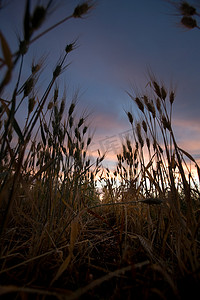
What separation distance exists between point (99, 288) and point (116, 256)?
350 mm

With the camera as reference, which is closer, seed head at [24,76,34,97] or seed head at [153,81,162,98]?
seed head at [24,76,34,97]

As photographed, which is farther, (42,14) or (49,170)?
(49,170)

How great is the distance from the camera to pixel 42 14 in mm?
612

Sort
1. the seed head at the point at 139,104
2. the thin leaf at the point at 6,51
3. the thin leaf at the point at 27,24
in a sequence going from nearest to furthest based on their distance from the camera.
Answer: the thin leaf at the point at 6,51 → the thin leaf at the point at 27,24 → the seed head at the point at 139,104

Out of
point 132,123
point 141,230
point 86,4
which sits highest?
point 86,4

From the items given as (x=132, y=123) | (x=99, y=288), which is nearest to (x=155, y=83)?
(x=132, y=123)

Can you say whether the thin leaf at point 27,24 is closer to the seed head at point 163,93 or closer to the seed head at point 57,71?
the seed head at point 57,71

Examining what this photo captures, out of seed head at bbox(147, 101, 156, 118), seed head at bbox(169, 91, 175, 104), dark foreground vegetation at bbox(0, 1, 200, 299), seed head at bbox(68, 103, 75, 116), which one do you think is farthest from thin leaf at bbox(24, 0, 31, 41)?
seed head at bbox(169, 91, 175, 104)

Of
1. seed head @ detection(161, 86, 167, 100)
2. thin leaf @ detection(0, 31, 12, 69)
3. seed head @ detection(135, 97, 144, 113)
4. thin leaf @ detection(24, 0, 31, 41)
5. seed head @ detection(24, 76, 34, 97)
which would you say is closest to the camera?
thin leaf @ detection(0, 31, 12, 69)

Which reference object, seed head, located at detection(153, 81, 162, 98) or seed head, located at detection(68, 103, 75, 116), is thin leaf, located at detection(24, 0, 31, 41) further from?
seed head, located at detection(153, 81, 162, 98)

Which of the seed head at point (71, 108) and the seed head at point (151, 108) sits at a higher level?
the seed head at point (71, 108)

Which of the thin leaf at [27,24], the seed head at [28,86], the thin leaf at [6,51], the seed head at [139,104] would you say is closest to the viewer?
the thin leaf at [6,51]

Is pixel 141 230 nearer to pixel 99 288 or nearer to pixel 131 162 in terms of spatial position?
pixel 99 288

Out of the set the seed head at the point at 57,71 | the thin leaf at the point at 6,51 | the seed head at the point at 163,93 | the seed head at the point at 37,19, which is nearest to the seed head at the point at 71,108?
the seed head at the point at 57,71
